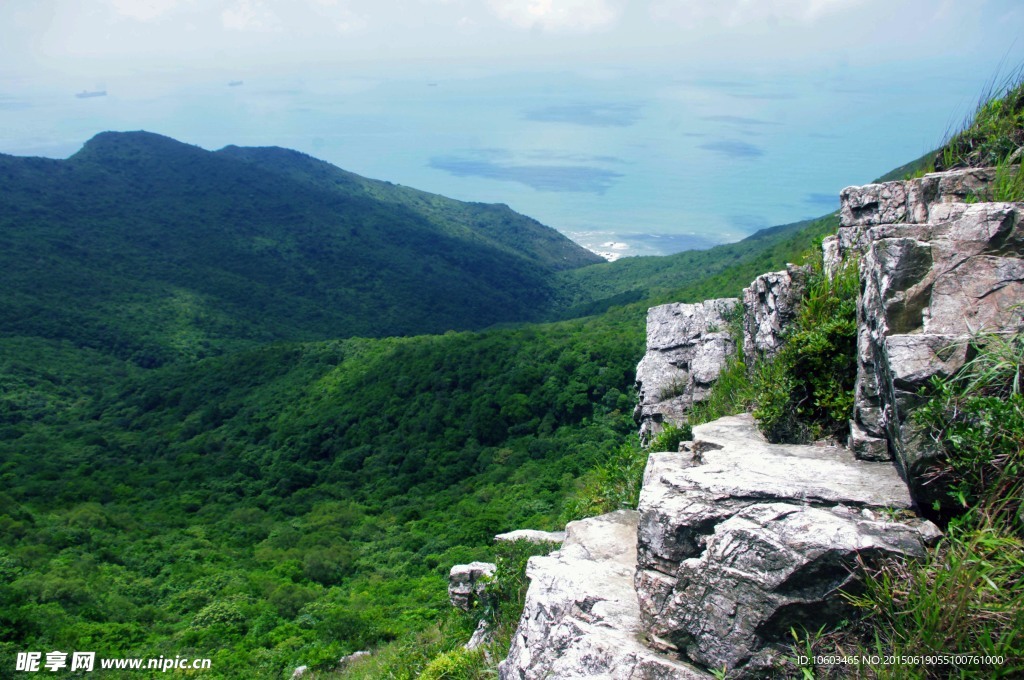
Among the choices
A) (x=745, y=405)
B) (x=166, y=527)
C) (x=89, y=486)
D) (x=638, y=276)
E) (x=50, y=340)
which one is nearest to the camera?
(x=745, y=405)

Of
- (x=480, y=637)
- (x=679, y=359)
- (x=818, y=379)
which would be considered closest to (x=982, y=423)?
(x=818, y=379)

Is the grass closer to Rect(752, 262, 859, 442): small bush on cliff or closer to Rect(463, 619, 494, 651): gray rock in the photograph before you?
Rect(752, 262, 859, 442): small bush on cliff

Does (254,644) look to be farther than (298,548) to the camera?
No

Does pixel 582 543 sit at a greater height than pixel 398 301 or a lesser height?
lesser

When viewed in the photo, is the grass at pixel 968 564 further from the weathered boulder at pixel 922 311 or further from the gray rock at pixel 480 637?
the gray rock at pixel 480 637

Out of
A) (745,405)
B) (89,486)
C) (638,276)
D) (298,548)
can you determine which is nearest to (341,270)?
(638,276)

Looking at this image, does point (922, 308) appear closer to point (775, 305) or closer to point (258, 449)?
point (775, 305)

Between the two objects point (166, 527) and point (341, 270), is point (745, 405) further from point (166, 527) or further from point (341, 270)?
point (341, 270)

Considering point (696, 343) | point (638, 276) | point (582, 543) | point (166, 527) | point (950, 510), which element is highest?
point (638, 276)
